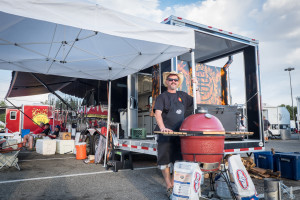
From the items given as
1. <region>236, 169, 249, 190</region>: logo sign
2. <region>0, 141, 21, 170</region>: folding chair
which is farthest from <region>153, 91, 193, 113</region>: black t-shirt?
<region>0, 141, 21, 170</region>: folding chair

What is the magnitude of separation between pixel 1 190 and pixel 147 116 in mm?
5241

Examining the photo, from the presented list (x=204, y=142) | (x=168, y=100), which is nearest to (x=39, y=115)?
(x=168, y=100)

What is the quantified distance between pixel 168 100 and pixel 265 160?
276cm

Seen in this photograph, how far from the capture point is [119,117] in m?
7.99

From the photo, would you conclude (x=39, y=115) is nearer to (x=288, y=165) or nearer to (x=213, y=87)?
(x=213, y=87)

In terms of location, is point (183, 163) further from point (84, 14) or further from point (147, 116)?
point (147, 116)

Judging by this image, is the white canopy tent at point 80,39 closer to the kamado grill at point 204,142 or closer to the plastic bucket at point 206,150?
the kamado grill at point 204,142

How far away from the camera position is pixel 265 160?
15.6 feet

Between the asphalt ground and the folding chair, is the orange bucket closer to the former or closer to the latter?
the asphalt ground

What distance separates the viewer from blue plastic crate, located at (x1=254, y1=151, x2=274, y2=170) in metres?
4.71

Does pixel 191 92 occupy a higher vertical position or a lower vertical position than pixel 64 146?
higher

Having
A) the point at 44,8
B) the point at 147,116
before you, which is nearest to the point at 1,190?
the point at 44,8

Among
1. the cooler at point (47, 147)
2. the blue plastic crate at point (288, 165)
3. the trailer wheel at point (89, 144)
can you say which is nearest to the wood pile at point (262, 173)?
the blue plastic crate at point (288, 165)

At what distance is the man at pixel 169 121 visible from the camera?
316 centimetres
